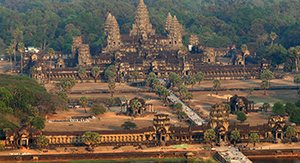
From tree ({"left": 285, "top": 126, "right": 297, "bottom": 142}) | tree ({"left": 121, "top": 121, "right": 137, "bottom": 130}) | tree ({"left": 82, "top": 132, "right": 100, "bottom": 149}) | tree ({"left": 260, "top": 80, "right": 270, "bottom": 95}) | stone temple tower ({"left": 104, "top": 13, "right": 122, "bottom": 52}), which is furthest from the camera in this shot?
stone temple tower ({"left": 104, "top": 13, "right": 122, "bottom": 52})

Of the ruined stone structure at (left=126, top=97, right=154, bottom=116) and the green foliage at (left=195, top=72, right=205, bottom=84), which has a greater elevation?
the green foliage at (left=195, top=72, right=205, bottom=84)

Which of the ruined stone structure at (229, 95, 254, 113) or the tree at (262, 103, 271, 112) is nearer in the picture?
the ruined stone structure at (229, 95, 254, 113)

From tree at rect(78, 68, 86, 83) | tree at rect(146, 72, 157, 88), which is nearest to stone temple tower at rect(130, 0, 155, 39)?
tree at rect(78, 68, 86, 83)

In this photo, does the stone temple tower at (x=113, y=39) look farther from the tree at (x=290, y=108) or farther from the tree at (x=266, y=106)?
the tree at (x=290, y=108)

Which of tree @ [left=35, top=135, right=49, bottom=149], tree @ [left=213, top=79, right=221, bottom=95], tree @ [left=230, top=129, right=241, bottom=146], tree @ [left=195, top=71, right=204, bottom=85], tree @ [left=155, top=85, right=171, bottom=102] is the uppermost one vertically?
tree @ [left=195, top=71, right=204, bottom=85]

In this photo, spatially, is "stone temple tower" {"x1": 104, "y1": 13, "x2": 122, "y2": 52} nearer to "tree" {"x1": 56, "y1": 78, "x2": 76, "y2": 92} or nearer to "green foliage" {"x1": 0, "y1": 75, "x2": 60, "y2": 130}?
"tree" {"x1": 56, "y1": 78, "x2": 76, "y2": 92}

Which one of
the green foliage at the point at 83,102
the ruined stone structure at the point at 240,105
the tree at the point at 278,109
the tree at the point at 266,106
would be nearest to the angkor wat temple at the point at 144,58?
the green foliage at the point at 83,102

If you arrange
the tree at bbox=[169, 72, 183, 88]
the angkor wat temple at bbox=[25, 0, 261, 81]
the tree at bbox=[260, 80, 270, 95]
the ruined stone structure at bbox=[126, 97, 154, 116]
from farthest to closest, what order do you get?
1. the angkor wat temple at bbox=[25, 0, 261, 81]
2. the tree at bbox=[169, 72, 183, 88]
3. the tree at bbox=[260, 80, 270, 95]
4. the ruined stone structure at bbox=[126, 97, 154, 116]
